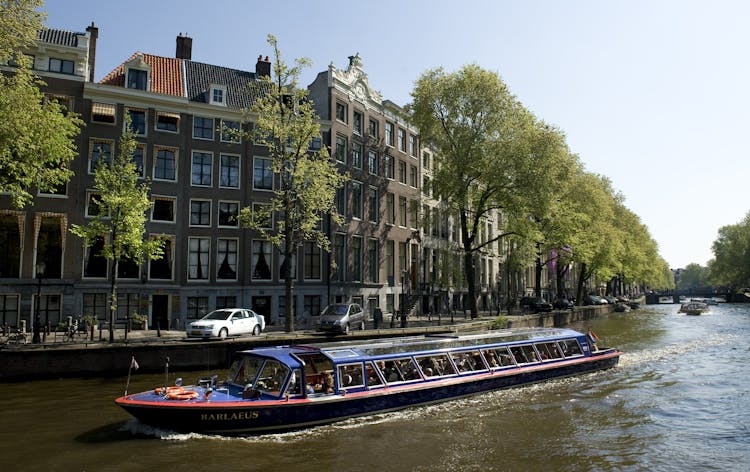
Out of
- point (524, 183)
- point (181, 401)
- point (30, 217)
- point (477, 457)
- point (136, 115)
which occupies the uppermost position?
point (136, 115)

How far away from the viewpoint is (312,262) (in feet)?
137

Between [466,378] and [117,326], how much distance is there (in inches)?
900

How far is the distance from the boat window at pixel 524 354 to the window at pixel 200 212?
23437mm

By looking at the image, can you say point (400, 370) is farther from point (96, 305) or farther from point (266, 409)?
point (96, 305)

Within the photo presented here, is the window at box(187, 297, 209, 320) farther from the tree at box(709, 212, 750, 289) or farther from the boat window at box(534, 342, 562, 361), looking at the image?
the tree at box(709, 212, 750, 289)

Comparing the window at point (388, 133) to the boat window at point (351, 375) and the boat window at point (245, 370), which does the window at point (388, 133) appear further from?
the boat window at point (245, 370)

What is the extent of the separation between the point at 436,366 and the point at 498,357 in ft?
12.1

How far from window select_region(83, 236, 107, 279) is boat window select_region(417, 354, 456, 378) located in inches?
931

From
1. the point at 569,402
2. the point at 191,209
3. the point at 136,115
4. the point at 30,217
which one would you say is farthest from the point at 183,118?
the point at 569,402

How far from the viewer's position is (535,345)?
78.6 feet

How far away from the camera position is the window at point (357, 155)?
46.0 metres

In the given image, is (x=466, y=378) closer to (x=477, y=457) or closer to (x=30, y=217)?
(x=477, y=457)

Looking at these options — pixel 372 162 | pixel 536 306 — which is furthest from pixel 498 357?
pixel 536 306

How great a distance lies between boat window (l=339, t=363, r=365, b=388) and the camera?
16.8 meters
